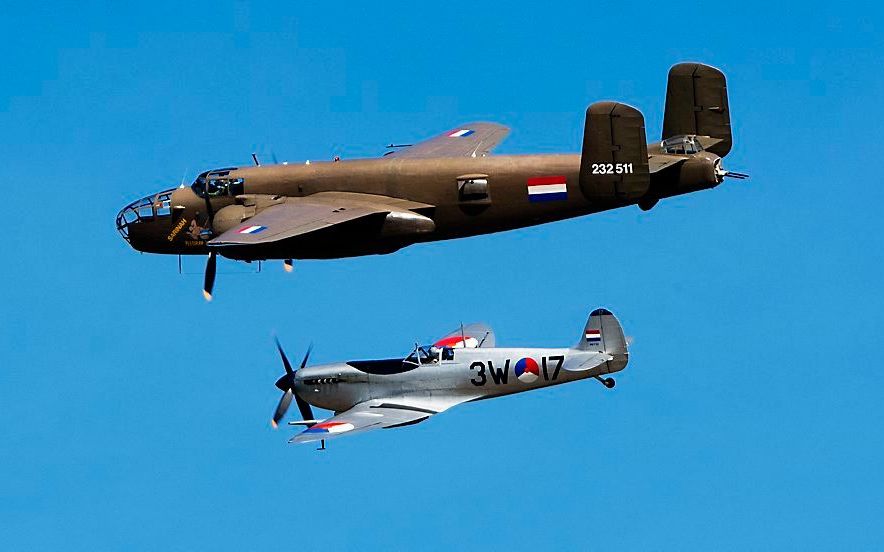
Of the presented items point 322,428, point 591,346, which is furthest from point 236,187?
point 591,346

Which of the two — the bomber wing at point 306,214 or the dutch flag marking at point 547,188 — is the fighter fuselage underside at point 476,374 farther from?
the dutch flag marking at point 547,188

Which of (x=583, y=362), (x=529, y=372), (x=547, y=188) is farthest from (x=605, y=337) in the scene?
(x=547, y=188)

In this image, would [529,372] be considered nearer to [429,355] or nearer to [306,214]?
[429,355]

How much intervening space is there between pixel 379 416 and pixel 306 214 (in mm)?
9476

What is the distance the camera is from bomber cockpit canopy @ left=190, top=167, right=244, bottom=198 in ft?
191

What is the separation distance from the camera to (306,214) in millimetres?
55219

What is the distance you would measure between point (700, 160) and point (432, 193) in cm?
778

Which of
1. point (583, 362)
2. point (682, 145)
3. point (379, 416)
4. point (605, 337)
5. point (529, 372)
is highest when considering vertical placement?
point (682, 145)

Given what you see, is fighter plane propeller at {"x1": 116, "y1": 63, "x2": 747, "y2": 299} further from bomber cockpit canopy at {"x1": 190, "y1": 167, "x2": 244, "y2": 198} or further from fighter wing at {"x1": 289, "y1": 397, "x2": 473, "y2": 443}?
fighter wing at {"x1": 289, "y1": 397, "x2": 473, "y2": 443}

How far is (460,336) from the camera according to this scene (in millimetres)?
68812

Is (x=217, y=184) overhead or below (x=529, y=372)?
overhead

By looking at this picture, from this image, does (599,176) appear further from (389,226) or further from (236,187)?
(236,187)

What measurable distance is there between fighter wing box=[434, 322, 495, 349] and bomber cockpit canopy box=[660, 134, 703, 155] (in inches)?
511

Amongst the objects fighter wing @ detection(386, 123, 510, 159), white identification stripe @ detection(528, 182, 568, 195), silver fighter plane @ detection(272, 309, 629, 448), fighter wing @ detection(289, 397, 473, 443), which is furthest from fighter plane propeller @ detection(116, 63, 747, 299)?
silver fighter plane @ detection(272, 309, 629, 448)
